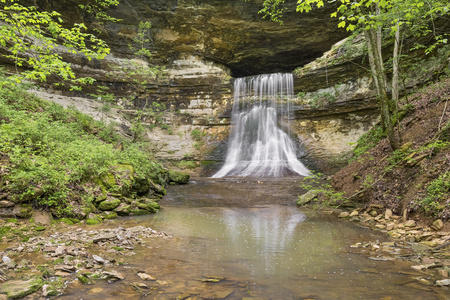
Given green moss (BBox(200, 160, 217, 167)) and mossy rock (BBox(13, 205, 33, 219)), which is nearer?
mossy rock (BBox(13, 205, 33, 219))

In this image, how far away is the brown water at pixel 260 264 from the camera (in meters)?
2.44

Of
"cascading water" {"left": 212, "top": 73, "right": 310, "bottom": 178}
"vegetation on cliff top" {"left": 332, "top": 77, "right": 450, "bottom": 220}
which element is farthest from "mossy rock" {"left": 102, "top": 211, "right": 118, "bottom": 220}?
"cascading water" {"left": 212, "top": 73, "right": 310, "bottom": 178}

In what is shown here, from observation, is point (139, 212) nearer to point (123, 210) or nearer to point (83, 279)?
point (123, 210)

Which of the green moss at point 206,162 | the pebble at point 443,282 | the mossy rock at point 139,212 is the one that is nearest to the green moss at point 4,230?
the mossy rock at point 139,212

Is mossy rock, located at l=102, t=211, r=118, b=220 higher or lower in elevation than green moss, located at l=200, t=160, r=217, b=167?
lower

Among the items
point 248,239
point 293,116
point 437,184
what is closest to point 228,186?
point 248,239

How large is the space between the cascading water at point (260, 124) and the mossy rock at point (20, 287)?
16.8m

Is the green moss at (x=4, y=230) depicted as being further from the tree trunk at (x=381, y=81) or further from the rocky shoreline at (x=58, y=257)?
the tree trunk at (x=381, y=81)

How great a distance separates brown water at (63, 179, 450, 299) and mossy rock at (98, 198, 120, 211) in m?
0.73

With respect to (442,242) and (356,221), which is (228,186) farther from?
(442,242)

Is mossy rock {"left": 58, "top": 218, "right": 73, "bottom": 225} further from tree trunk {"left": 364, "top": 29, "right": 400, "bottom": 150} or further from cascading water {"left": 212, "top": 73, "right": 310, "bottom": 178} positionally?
cascading water {"left": 212, "top": 73, "right": 310, "bottom": 178}

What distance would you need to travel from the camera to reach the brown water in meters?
2.44

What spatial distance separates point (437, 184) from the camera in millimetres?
4527

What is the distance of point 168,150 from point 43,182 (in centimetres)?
1711
